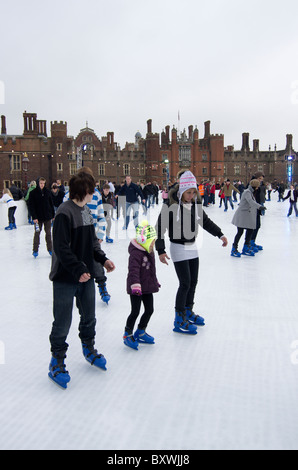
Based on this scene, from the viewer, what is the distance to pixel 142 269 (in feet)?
9.77

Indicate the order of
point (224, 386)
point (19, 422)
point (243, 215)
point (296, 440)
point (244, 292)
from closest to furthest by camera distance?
point (296, 440) → point (19, 422) → point (224, 386) → point (244, 292) → point (243, 215)

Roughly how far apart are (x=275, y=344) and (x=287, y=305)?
104cm

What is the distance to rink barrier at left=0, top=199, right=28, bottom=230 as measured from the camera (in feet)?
35.3

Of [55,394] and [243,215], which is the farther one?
[243,215]

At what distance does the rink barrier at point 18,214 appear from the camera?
1076cm

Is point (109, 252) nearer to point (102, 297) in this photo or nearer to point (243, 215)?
point (243, 215)

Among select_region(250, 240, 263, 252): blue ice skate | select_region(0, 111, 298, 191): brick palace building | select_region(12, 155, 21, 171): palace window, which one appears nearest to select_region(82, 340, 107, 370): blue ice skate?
select_region(250, 240, 263, 252): blue ice skate

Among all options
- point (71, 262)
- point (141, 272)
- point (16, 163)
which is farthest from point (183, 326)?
point (16, 163)

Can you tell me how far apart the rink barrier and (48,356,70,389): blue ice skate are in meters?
8.92

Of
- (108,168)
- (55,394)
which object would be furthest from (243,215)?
(108,168)

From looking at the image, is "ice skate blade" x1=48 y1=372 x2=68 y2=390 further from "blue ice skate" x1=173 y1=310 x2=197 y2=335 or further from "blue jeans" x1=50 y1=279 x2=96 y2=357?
"blue ice skate" x1=173 y1=310 x2=197 y2=335

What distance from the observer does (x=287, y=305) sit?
402cm

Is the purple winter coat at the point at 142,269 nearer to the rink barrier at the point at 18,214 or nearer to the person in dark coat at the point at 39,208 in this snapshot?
the person in dark coat at the point at 39,208
